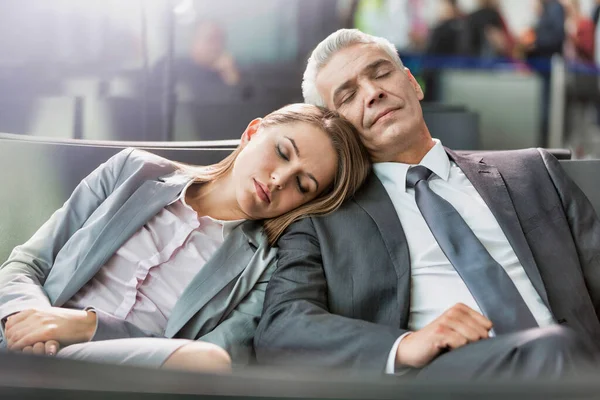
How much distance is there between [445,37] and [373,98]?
83.2 inches

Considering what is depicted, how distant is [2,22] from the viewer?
6.68 feet

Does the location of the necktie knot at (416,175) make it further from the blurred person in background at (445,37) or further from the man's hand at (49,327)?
the blurred person in background at (445,37)

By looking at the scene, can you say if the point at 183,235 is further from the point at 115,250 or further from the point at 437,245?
the point at 437,245

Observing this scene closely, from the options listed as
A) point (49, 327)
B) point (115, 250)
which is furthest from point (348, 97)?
point (49, 327)

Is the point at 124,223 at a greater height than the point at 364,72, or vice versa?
the point at 364,72

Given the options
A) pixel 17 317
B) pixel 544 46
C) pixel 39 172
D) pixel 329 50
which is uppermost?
pixel 329 50

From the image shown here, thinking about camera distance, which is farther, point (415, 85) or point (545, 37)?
point (545, 37)

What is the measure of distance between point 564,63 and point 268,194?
2761mm

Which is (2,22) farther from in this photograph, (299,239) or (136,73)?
(299,239)

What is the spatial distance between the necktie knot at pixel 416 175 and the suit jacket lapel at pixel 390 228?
2.0 inches

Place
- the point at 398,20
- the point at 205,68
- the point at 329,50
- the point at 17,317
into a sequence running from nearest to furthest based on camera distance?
1. the point at 17,317
2. the point at 329,50
3. the point at 205,68
4. the point at 398,20

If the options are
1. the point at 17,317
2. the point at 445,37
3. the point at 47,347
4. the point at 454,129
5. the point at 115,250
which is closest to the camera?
the point at 47,347

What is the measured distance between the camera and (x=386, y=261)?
3.62ft

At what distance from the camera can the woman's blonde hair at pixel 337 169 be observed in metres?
1.14
